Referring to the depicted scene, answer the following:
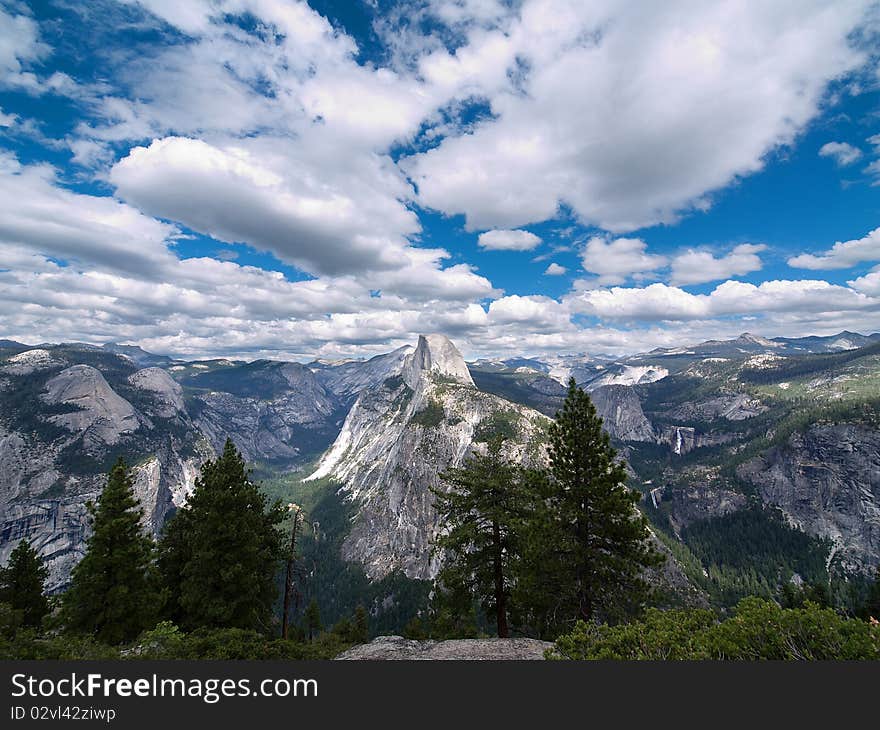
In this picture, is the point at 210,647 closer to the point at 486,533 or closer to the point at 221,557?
the point at 221,557

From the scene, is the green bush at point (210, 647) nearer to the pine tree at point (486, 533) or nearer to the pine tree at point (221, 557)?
the pine tree at point (221, 557)

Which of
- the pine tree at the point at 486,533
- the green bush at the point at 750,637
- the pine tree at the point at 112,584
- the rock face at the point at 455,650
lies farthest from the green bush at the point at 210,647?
the green bush at the point at 750,637

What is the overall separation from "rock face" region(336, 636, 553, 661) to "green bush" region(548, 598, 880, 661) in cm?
608

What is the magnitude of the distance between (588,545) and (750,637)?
11565mm

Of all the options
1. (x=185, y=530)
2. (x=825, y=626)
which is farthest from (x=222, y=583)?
(x=825, y=626)

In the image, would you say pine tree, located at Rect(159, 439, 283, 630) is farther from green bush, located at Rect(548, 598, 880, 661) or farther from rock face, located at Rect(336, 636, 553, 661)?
green bush, located at Rect(548, 598, 880, 661)

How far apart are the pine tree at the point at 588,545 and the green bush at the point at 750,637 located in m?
8.48

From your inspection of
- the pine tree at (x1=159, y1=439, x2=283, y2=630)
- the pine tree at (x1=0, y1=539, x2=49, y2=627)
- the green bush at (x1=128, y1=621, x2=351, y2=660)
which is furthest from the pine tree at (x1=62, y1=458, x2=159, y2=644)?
the pine tree at (x1=0, y1=539, x2=49, y2=627)

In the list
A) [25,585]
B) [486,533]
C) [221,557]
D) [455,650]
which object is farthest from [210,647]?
[25,585]

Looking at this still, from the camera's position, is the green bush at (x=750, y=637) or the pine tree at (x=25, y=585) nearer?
the green bush at (x=750, y=637)

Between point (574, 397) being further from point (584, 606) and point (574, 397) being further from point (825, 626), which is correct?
point (825, 626)

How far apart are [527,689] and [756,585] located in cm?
26668

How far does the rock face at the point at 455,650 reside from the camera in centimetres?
1598

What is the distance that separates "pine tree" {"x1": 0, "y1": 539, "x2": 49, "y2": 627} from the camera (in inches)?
1325
